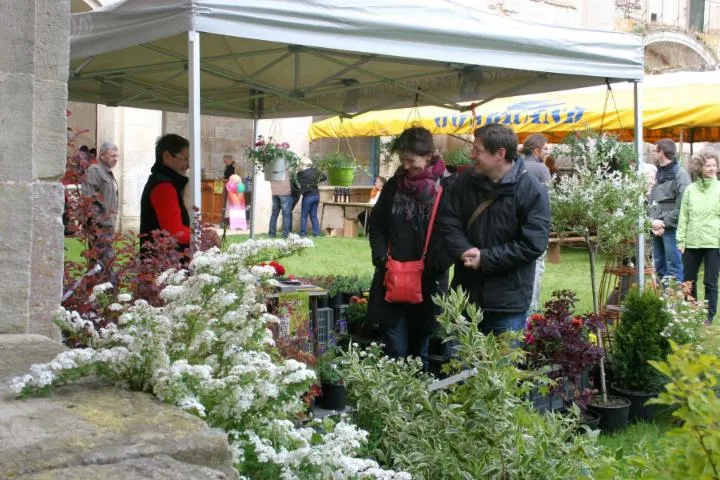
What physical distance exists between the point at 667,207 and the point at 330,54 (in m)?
4.54

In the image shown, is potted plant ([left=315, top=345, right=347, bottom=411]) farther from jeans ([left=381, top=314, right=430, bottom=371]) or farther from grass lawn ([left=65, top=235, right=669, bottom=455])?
grass lawn ([left=65, top=235, right=669, bottom=455])

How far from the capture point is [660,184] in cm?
940

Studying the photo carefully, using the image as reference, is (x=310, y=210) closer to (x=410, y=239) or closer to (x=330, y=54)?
(x=330, y=54)

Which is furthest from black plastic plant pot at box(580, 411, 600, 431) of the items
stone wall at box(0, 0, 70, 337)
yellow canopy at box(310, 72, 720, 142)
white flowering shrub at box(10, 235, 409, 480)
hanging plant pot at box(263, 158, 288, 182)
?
hanging plant pot at box(263, 158, 288, 182)

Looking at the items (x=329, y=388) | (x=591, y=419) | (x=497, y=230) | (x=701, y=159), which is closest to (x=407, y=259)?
(x=497, y=230)

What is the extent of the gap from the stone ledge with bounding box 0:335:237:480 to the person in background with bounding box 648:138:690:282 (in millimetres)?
7817

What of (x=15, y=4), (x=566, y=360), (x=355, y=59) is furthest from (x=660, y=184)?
(x=15, y=4)

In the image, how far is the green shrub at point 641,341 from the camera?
5.65 meters

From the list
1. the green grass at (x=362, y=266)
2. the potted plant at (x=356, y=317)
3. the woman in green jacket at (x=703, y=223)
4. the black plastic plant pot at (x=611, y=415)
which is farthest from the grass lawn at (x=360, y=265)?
the black plastic plant pot at (x=611, y=415)

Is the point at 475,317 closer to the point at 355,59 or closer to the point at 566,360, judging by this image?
the point at 566,360

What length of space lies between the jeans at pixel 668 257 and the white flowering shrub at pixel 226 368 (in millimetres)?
7562

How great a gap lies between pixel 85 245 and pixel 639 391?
366 centimetres

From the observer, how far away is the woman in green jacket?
8438mm

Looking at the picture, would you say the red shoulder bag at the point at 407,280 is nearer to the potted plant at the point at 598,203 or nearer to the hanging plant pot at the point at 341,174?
the potted plant at the point at 598,203
